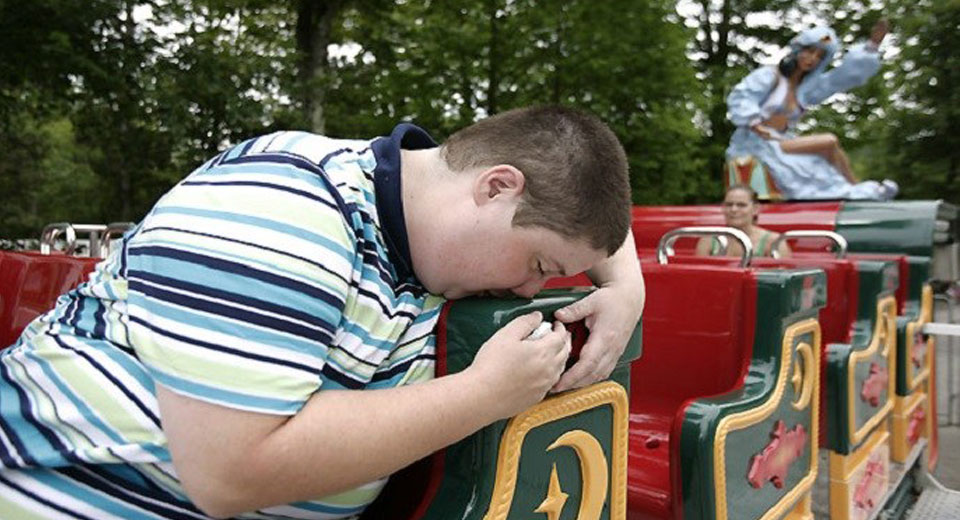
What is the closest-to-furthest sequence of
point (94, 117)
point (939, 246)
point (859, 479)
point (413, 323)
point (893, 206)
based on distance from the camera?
point (413, 323)
point (859, 479)
point (893, 206)
point (939, 246)
point (94, 117)

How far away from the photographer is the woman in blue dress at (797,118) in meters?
6.05

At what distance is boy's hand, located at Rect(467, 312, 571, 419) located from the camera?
1.04 m

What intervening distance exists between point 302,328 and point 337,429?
0.40 feet

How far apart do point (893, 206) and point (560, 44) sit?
6.23 m

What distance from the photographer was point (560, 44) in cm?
1021

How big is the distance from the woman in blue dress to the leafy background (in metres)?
3.85

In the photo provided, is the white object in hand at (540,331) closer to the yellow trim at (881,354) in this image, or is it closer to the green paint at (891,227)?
the yellow trim at (881,354)

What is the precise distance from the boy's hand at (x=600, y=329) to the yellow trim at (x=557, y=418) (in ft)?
0.08

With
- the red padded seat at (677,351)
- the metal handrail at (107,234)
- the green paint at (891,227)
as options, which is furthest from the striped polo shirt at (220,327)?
the green paint at (891,227)

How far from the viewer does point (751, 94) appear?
6.32 m

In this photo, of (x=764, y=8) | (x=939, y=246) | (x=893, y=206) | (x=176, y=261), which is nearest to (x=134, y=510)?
(x=176, y=261)

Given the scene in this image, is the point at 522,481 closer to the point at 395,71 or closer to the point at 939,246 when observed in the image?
the point at 939,246

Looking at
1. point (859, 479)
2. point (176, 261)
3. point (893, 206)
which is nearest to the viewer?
point (176, 261)

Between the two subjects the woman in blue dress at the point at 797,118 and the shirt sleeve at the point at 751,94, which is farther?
the shirt sleeve at the point at 751,94
